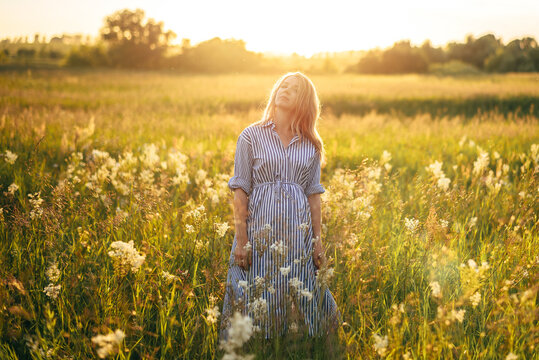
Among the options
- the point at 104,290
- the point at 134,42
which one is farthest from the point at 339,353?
the point at 134,42

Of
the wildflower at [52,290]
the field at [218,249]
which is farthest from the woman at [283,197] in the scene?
the wildflower at [52,290]

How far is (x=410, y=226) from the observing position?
2.76 metres

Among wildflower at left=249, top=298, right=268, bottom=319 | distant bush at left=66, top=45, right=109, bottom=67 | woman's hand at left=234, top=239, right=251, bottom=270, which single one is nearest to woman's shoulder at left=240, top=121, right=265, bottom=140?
woman's hand at left=234, top=239, right=251, bottom=270

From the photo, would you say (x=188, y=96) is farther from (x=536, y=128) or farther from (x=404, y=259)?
(x=404, y=259)

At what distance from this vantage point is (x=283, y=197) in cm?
267

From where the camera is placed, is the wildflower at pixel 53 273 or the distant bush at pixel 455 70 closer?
the wildflower at pixel 53 273

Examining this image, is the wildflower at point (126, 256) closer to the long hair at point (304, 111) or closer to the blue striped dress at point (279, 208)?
the blue striped dress at point (279, 208)

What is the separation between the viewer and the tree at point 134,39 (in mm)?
53753

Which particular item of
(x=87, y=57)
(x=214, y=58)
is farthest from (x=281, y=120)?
(x=87, y=57)

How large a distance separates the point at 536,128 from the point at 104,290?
9.87 metres

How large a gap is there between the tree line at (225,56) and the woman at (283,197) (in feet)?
104

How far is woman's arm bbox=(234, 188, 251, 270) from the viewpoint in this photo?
102 inches

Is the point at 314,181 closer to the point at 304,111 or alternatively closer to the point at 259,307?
the point at 304,111

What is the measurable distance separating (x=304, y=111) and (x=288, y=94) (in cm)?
17
